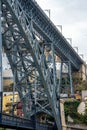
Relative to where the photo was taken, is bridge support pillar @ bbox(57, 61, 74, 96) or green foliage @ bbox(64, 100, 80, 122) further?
bridge support pillar @ bbox(57, 61, 74, 96)

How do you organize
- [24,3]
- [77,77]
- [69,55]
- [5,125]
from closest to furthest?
[5,125] → [24,3] → [69,55] → [77,77]

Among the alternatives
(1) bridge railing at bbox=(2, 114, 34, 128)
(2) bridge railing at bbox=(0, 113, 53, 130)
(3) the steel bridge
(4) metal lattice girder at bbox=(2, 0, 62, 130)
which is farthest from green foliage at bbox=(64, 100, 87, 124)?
(1) bridge railing at bbox=(2, 114, 34, 128)

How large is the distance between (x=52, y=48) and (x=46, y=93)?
29.4 feet

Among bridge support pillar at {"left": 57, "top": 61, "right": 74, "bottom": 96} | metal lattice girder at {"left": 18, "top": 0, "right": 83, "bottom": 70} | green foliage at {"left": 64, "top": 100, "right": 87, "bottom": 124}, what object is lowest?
green foliage at {"left": 64, "top": 100, "right": 87, "bottom": 124}

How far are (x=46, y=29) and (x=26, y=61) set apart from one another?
7.28 meters

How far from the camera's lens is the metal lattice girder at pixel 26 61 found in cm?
5538

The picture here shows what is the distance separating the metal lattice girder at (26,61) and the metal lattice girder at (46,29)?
1.85m

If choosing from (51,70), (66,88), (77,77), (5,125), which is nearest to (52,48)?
(51,70)

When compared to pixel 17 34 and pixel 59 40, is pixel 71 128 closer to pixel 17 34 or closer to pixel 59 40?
pixel 59 40

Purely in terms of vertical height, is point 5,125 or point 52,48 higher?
point 52,48

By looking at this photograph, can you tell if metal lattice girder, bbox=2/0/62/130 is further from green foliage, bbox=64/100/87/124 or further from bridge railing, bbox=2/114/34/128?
green foliage, bbox=64/100/87/124

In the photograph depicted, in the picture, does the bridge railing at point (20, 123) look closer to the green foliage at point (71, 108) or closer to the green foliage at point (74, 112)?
the green foliage at point (74, 112)

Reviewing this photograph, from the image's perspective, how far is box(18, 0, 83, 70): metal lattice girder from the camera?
5983 cm

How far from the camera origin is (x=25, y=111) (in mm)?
64812
